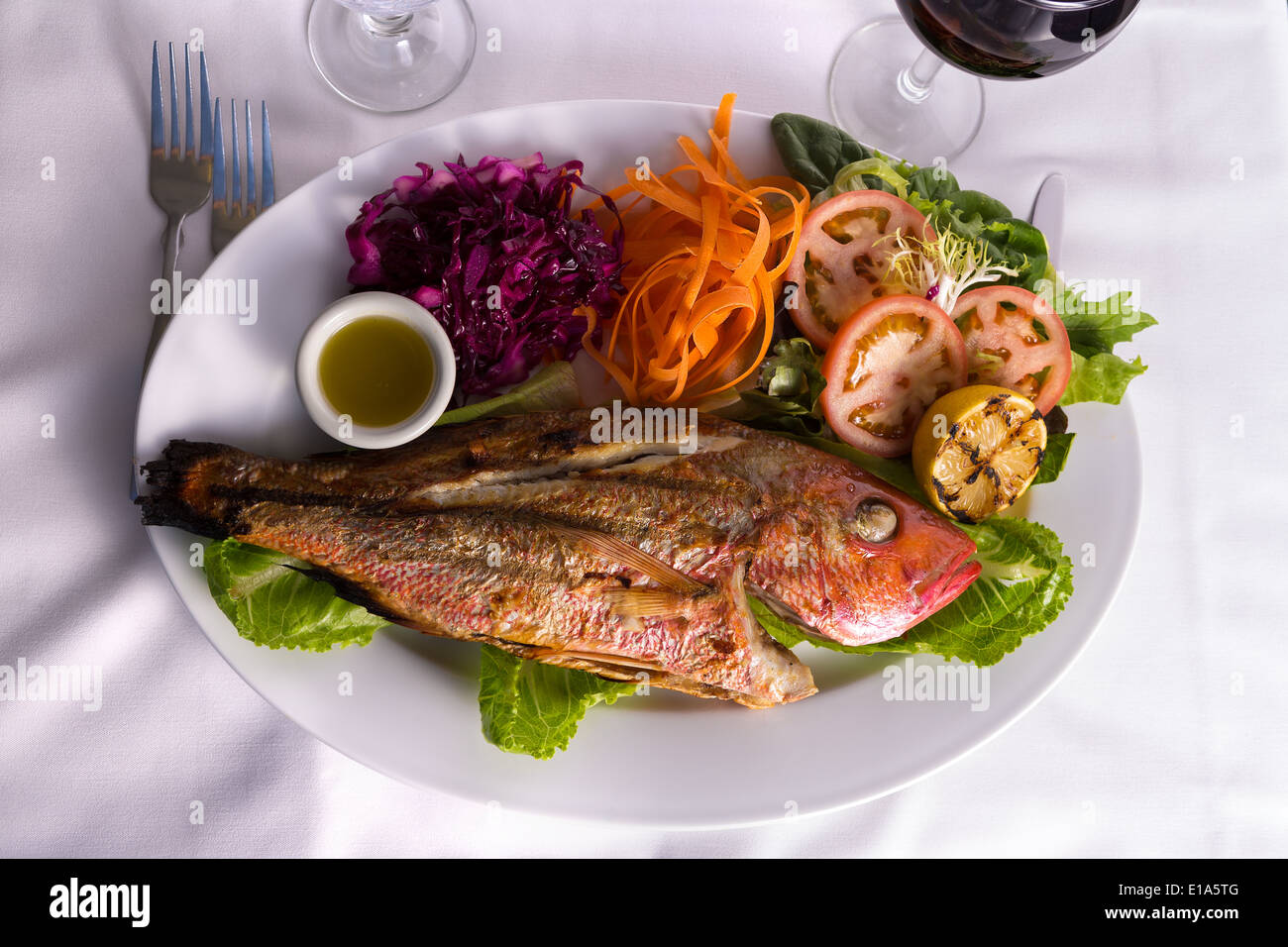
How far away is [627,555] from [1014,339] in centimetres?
122

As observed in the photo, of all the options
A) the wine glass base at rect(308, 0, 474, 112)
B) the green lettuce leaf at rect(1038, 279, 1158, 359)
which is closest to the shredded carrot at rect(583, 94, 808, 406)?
the wine glass base at rect(308, 0, 474, 112)

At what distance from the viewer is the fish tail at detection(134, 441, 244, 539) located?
6.85ft

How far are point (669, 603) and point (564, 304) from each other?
2.89ft

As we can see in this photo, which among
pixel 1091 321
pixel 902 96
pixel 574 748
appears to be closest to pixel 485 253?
pixel 574 748

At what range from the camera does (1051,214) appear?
8.79 feet

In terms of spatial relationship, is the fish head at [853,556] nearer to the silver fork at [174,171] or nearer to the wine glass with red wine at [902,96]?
the wine glass with red wine at [902,96]

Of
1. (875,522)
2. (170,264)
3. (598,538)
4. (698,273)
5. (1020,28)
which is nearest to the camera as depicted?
(1020,28)

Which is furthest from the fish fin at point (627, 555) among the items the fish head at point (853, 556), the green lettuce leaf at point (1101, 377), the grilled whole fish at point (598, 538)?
the green lettuce leaf at point (1101, 377)

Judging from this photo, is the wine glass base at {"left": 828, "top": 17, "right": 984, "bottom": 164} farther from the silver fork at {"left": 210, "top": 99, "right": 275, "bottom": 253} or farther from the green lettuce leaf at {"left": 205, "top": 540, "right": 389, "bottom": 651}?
the green lettuce leaf at {"left": 205, "top": 540, "right": 389, "bottom": 651}

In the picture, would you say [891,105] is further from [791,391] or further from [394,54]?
[394,54]

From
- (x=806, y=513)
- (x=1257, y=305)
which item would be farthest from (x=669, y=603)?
(x=1257, y=305)

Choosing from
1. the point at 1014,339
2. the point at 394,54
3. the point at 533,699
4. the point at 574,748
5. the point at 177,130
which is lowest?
the point at 574,748

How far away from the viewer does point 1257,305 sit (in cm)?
281

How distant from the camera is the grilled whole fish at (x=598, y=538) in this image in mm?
2047
